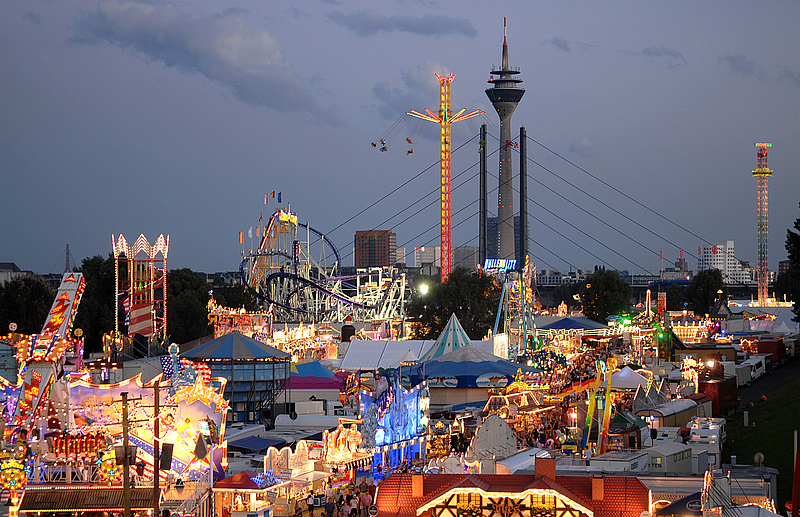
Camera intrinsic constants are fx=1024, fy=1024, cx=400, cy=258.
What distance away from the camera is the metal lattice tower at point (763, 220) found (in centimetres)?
11269

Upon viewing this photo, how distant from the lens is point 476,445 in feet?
74.5

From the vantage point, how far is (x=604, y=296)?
101 meters

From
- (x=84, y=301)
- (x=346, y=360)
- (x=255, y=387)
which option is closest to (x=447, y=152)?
(x=84, y=301)

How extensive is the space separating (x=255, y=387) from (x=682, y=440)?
559 inches

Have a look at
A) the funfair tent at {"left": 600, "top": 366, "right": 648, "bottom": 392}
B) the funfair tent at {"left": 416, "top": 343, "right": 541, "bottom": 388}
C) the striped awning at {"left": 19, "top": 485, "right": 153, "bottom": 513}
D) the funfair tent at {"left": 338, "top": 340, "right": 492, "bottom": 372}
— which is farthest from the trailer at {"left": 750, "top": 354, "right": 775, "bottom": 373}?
the striped awning at {"left": 19, "top": 485, "right": 153, "bottom": 513}

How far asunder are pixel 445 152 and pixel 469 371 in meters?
50.9

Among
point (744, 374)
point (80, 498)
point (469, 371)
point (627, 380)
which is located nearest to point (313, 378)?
point (469, 371)

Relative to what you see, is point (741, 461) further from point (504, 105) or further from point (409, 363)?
point (504, 105)

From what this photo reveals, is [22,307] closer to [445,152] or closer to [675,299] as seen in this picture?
[445,152]

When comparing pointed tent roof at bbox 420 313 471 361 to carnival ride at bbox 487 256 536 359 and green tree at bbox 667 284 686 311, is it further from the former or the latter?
green tree at bbox 667 284 686 311

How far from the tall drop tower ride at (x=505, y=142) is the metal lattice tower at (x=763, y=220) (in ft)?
113

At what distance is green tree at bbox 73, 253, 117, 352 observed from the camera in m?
63.0

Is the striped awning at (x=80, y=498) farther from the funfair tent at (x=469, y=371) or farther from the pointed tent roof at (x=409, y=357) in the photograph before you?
the pointed tent roof at (x=409, y=357)

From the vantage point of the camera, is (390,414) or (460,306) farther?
(460,306)
